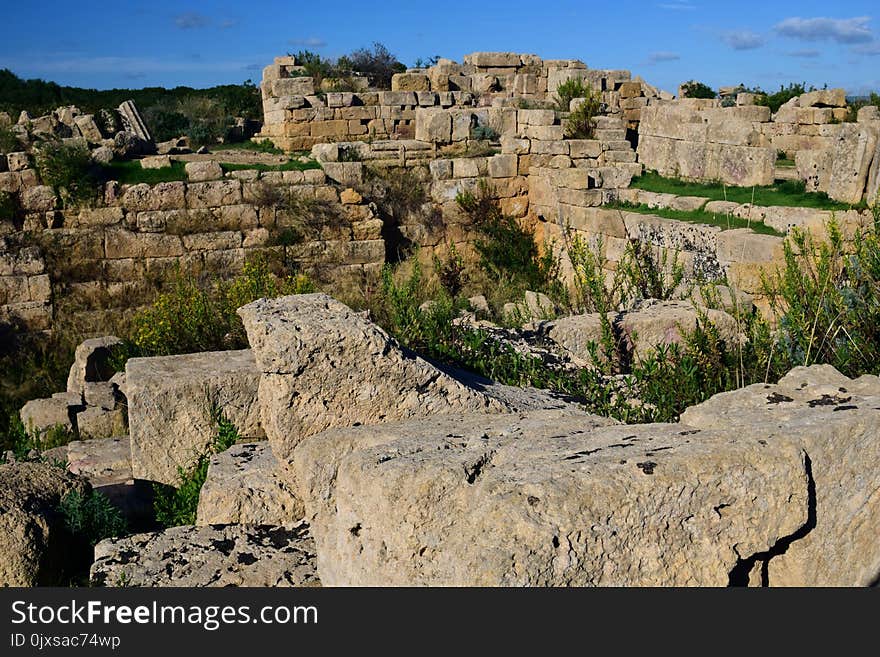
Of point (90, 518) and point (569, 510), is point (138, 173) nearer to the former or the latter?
point (90, 518)

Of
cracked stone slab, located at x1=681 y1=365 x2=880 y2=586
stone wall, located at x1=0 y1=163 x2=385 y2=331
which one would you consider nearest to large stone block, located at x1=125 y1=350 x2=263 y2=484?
cracked stone slab, located at x1=681 y1=365 x2=880 y2=586

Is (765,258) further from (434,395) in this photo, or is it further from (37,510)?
(37,510)

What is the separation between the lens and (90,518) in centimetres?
430

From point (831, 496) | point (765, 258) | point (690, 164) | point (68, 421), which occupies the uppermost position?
point (690, 164)

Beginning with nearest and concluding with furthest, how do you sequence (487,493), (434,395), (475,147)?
(487,493) → (434,395) → (475,147)

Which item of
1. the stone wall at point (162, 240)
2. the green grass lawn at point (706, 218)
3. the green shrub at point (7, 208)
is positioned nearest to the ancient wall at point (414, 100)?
the stone wall at point (162, 240)

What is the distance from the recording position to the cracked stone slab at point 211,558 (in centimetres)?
356

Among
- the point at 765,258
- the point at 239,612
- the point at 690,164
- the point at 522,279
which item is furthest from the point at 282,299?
the point at 690,164

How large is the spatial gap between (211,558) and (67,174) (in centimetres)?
870

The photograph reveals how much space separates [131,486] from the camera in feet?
16.5

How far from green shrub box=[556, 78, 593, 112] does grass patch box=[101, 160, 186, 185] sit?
6.65 metres

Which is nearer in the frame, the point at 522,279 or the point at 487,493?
the point at 487,493

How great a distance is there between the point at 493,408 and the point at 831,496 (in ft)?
5.19

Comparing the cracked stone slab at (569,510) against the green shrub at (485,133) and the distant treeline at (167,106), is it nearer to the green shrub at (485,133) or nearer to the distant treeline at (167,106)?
the green shrub at (485,133)
